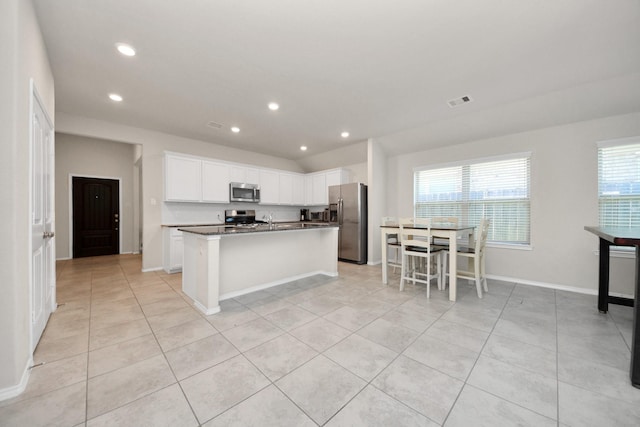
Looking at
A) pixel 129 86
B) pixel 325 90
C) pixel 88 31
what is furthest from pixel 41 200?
pixel 325 90

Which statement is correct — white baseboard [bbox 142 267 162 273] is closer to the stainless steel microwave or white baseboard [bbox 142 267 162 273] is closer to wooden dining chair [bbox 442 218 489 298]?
the stainless steel microwave

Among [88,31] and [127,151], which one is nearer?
Result: [88,31]

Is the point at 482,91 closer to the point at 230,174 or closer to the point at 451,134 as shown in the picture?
the point at 451,134

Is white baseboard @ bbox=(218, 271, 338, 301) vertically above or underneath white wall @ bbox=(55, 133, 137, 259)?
underneath

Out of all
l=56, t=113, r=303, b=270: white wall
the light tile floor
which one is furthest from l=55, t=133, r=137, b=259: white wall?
the light tile floor

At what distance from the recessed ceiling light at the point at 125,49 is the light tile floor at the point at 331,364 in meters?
2.76

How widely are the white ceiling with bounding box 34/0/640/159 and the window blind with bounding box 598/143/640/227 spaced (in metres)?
0.56

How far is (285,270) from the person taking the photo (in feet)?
12.7

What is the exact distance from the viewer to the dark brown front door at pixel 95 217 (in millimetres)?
5789

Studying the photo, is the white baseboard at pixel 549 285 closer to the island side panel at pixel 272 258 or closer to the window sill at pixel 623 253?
the window sill at pixel 623 253

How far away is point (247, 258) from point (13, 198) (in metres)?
2.22

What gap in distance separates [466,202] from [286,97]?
3805 millimetres

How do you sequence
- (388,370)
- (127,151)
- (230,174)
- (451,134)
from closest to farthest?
(388,370) < (451,134) < (230,174) < (127,151)

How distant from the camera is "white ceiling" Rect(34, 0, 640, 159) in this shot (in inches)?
76.1
